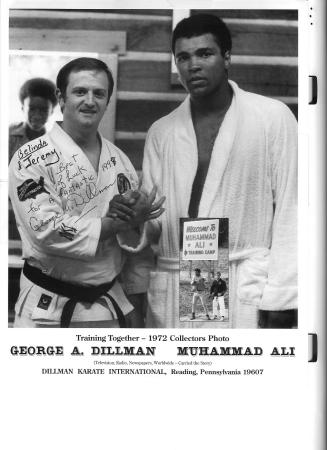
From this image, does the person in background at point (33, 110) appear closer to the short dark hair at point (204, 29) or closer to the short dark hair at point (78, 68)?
the short dark hair at point (78, 68)

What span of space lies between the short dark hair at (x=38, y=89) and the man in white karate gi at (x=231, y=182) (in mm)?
426

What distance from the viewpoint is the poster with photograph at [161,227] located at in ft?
9.41

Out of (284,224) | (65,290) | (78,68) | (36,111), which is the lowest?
(65,290)

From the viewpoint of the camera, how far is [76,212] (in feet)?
9.45

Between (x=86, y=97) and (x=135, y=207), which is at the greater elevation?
(x=86, y=97)

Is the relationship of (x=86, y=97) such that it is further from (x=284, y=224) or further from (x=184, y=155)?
(x=284, y=224)

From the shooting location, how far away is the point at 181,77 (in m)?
2.90

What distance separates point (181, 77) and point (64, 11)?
522mm

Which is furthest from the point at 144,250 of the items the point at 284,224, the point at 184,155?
the point at 284,224

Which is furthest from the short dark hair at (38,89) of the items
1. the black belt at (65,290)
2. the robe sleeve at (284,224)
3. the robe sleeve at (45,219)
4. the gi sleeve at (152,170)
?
the robe sleeve at (284,224)

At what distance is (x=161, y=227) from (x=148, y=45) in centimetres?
71
